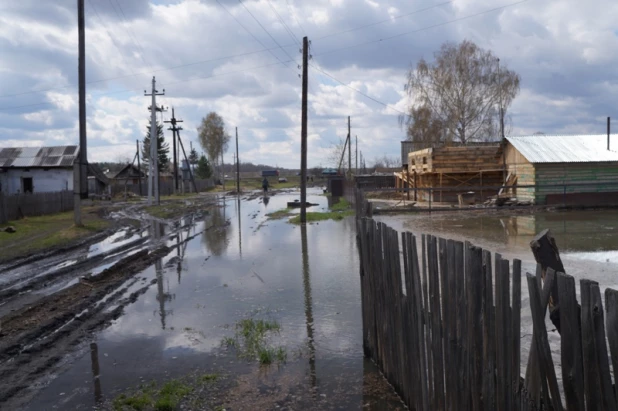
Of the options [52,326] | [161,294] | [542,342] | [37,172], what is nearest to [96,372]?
[52,326]

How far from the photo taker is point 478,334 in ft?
12.9

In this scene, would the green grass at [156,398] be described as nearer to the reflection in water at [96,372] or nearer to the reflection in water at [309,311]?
the reflection in water at [96,372]

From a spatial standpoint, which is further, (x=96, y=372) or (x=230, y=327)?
(x=230, y=327)

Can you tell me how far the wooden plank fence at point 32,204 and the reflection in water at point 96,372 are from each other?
2078cm

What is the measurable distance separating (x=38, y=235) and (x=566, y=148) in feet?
88.3

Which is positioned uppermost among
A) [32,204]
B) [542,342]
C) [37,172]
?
[37,172]

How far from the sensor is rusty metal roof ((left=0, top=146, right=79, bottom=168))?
4244 cm

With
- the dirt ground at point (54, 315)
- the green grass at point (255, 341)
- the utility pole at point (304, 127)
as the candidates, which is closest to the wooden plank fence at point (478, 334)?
the green grass at point (255, 341)

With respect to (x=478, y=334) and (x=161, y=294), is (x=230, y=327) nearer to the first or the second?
(x=161, y=294)

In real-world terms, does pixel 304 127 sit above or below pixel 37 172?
above

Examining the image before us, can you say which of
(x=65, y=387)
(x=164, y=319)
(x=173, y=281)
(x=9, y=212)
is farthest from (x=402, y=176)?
(x=65, y=387)

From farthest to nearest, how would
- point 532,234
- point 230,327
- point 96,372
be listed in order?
point 532,234
point 230,327
point 96,372

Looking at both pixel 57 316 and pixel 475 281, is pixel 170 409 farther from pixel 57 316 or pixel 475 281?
pixel 57 316

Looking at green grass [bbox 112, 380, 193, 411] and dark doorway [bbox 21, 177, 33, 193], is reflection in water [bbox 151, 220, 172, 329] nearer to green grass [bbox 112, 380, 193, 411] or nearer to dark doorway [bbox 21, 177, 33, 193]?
green grass [bbox 112, 380, 193, 411]
